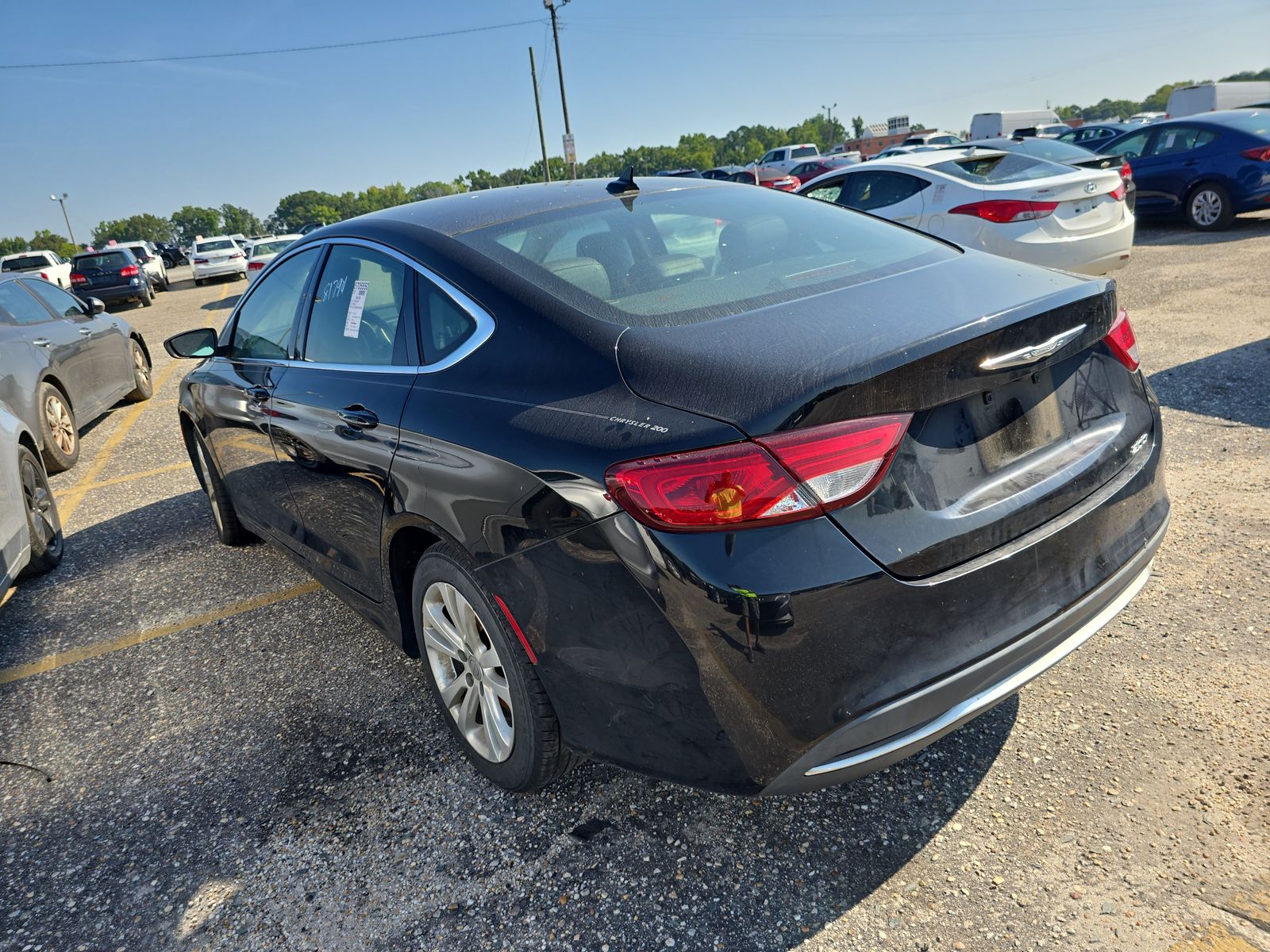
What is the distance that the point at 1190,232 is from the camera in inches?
510

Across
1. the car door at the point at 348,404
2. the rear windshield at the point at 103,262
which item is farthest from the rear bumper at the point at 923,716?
the rear windshield at the point at 103,262

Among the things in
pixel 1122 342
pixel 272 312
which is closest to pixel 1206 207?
pixel 1122 342

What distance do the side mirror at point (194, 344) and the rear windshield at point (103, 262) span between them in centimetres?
2126

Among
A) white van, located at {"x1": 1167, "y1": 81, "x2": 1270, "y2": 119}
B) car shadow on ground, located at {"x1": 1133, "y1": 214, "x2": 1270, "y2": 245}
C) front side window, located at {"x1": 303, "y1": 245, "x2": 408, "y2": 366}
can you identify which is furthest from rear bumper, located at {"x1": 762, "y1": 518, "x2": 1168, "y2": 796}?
white van, located at {"x1": 1167, "y1": 81, "x2": 1270, "y2": 119}

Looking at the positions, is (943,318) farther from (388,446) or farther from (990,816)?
(388,446)

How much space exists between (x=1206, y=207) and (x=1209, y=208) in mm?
49

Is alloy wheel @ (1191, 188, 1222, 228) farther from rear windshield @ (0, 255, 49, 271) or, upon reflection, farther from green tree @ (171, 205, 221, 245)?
green tree @ (171, 205, 221, 245)

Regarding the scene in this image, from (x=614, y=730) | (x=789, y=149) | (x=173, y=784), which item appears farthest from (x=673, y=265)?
(x=789, y=149)

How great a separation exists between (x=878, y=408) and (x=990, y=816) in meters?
1.23

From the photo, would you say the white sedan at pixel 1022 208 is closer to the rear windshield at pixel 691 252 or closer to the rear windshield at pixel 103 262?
the rear windshield at pixel 691 252

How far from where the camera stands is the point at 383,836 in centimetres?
253

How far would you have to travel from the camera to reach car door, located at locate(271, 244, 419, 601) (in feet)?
8.96

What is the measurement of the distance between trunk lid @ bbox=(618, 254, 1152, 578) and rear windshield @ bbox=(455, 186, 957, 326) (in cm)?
17

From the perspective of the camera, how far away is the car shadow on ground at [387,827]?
223cm
